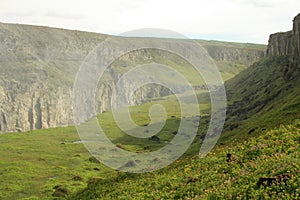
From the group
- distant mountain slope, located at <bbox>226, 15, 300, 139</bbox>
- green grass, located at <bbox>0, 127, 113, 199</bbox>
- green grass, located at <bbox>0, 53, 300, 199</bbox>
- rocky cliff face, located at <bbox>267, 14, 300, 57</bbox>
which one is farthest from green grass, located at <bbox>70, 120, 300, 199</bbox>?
rocky cliff face, located at <bbox>267, 14, 300, 57</bbox>

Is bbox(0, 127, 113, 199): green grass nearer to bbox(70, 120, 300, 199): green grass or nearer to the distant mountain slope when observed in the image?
bbox(70, 120, 300, 199): green grass

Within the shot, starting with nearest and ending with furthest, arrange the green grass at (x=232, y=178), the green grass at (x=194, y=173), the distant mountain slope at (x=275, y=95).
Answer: the green grass at (x=232, y=178)
the green grass at (x=194, y=173)
the distant mountain slope at (x=275, y=95)

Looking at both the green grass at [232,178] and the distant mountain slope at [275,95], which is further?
the distant mountain slope at [275,95]

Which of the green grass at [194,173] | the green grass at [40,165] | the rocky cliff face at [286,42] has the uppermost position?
the rocky cliff face at [286,42]

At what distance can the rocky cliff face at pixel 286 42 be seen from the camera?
117 meters

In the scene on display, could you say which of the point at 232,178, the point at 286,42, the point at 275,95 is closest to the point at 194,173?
the point at 232,178

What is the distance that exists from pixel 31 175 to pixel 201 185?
213ft

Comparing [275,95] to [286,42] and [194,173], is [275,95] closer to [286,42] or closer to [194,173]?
[286,42]

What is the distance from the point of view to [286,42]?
152 m

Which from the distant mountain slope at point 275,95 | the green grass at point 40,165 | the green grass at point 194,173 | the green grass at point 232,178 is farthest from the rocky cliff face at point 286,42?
the green grass at point 232,178

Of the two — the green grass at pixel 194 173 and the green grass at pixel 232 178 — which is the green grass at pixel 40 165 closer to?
the green grass at pixel 194 173

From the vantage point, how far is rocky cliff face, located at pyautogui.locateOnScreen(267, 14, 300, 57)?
382 feet

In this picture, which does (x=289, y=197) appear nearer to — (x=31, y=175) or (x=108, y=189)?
(x=108, y=189)

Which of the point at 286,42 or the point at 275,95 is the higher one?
the point at 286,42
